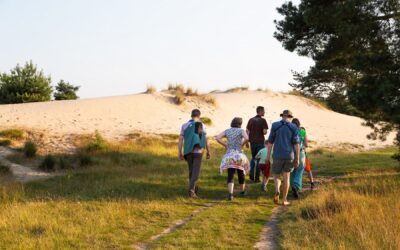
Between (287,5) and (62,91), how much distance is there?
127ft

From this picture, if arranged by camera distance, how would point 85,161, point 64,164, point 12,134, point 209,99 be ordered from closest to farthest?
point 64,164
point 85,161
point 12,134
point 209,99

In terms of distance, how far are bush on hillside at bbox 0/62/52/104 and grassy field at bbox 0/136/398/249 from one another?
83.8 ft

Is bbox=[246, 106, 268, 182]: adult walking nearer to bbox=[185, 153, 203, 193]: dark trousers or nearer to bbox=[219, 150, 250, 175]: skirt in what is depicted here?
bbox=[219, 150, 250, 175]: skirt

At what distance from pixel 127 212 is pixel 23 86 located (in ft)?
110

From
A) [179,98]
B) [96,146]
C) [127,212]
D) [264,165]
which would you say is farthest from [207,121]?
[127,212]

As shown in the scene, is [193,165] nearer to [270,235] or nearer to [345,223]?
[270,235]

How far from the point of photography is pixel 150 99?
112 ft

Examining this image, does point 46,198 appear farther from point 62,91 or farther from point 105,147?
point 62,91

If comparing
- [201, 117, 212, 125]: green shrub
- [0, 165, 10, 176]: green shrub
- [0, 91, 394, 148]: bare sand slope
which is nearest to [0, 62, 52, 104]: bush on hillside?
[0, 91, 394, 148]: bare sand slope

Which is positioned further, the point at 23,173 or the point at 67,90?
the point at 67,90

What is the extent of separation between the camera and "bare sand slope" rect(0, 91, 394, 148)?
996 inches

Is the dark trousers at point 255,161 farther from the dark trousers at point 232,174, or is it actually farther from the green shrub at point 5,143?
the green shrub at point 5,143

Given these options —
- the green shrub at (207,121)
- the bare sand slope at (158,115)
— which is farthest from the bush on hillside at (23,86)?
the green shrub at (207,121)

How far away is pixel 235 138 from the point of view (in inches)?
391
